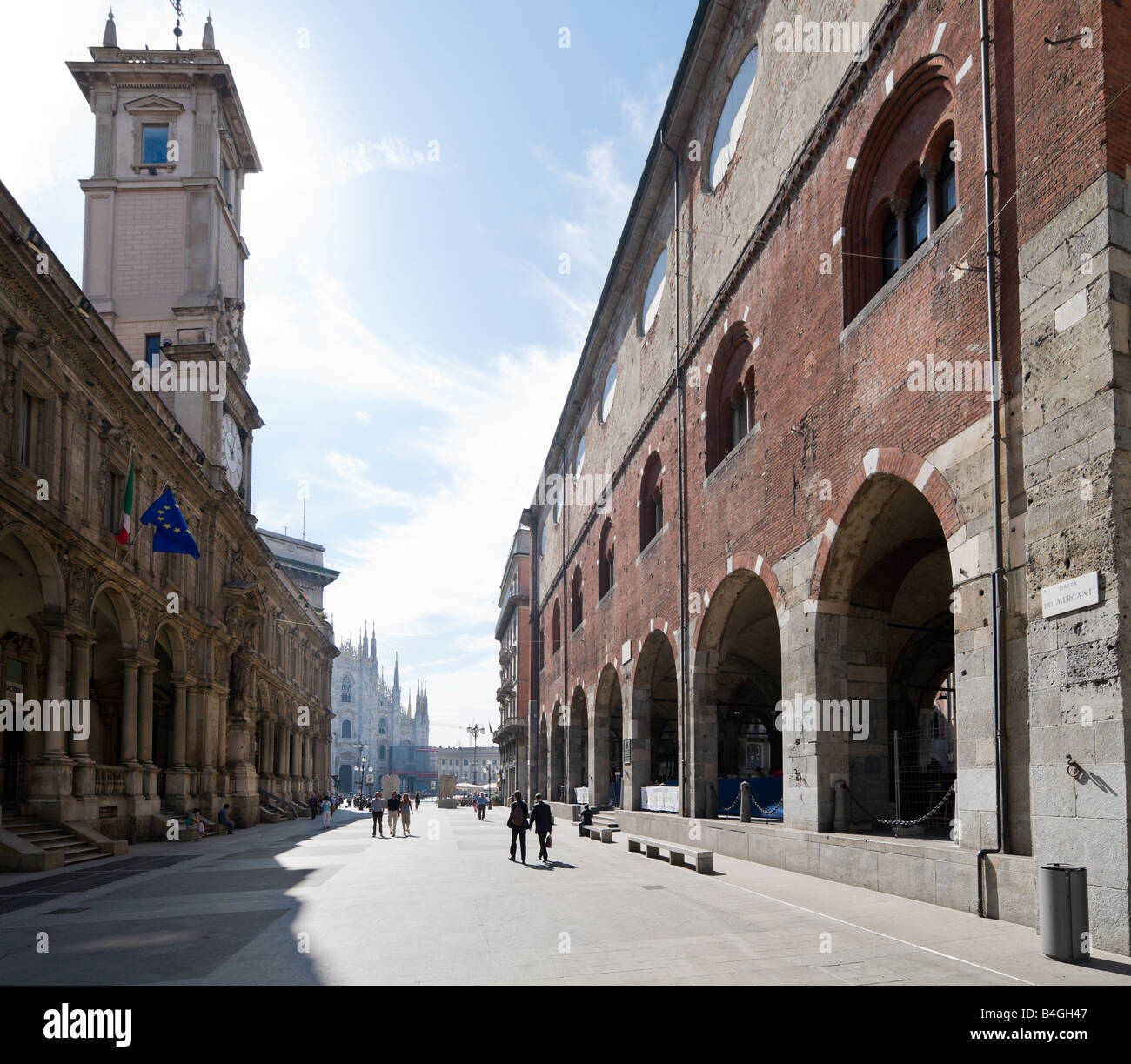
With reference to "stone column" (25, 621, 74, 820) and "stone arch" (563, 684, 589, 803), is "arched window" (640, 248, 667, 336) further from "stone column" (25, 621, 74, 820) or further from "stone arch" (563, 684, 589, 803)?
"stone column" (25, 621, 74, 820)

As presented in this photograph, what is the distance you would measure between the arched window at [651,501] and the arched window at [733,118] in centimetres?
900

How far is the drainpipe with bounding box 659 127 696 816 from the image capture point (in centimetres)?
2503

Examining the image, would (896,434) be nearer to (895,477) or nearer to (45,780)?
(895,477)

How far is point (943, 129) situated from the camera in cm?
1468

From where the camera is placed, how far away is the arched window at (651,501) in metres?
31.2

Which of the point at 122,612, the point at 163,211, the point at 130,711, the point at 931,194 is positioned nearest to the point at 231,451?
the point at 163,211

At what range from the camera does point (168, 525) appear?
25969mm

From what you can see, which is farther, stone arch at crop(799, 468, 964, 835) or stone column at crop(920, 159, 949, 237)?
stone arch at crop(799, 468, 964, 835)

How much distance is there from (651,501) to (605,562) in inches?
316

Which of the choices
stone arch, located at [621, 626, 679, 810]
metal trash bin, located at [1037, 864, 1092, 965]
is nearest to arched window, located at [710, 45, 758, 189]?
stone arch, located at [621, 626, 679, 810]

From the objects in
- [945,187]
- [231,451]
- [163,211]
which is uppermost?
[163,211]

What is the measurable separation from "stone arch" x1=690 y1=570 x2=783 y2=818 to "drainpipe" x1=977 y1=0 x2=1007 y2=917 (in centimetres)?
733

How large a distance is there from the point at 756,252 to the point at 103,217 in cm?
3341

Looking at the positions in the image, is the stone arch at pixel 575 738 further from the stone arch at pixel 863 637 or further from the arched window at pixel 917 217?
the arched window at pixel 917 217
